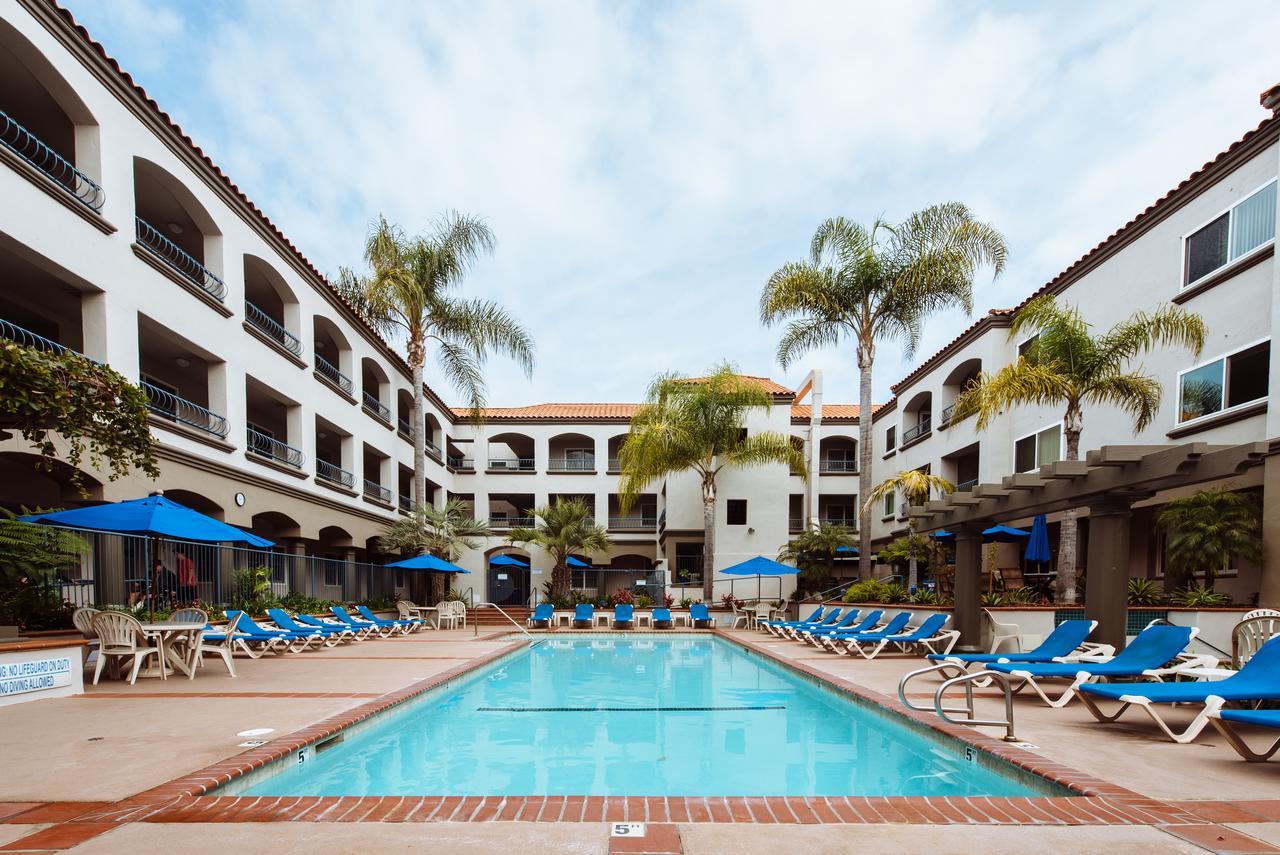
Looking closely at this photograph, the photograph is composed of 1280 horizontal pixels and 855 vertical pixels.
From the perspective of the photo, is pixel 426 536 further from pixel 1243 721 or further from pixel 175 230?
pixel 1243 721

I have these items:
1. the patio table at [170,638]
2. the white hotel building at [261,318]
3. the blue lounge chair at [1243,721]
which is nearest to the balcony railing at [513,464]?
the white hotel building at [261,318]

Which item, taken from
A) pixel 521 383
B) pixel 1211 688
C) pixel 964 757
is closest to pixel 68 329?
pixel 521 383

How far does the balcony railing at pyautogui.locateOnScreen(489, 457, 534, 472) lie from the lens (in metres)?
34.2

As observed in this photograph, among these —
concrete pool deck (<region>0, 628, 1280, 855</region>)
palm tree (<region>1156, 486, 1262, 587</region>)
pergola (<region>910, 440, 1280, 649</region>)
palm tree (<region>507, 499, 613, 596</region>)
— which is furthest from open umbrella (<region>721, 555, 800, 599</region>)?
concrete pool deck (<region>0, 628, 1280, 855</region>)

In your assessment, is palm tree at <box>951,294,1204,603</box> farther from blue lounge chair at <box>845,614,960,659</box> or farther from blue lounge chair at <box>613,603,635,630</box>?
blue lounge chair at <box>613,603,635,630</box>

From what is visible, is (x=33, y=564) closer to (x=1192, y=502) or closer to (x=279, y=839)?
(x=279, y=839)

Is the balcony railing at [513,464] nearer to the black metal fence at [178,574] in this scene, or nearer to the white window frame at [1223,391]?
the black metal fence at [178,574]

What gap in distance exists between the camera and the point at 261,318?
18109mm

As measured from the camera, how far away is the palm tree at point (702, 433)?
25172 millimetres

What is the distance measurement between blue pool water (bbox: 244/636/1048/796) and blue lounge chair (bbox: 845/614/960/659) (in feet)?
7.75

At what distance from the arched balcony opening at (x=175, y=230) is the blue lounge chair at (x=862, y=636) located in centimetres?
1392

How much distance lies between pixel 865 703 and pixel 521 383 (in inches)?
721

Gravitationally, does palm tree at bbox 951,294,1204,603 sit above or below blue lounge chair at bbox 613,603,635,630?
above

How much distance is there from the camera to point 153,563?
11.7 meters
